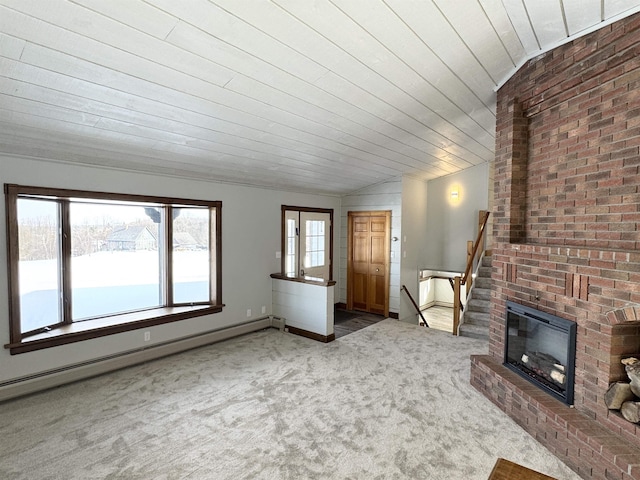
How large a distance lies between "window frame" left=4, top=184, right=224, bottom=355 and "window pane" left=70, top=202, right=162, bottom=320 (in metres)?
0.09

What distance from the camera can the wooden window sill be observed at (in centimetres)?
329

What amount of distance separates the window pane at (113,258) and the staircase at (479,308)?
4.63 meters

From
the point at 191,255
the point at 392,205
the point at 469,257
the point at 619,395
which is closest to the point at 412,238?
the point at 392,205

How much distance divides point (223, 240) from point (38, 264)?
82.5 inches

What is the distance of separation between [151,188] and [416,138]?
3.37 metres

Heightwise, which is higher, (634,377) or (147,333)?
(634,377)

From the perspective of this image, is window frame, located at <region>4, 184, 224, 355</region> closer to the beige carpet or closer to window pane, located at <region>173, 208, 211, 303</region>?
window pane, located at <region>173, 208, 211, 303</region>

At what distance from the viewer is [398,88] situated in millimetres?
2924

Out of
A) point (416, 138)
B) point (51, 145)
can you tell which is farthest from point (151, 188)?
point (416, 138)

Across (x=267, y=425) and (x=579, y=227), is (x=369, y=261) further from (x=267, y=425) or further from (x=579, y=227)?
(x=267, y=425)

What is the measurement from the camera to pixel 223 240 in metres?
4.90

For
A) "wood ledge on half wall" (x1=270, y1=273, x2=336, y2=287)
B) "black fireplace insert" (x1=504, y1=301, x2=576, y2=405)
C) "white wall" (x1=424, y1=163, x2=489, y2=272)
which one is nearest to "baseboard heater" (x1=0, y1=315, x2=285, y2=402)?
"wood ledge on half wall" (x1=270, y1=273, x2=336, y2=287)

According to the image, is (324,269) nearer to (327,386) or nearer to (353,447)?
(327,386)

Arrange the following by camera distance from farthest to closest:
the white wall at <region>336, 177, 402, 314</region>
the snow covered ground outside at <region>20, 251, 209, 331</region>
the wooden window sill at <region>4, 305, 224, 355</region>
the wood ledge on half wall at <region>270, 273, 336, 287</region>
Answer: the white wall at <region>336, 177, 402, 314</region>
the wood ledge on half wall at <region>270, 273, 336, 287</region>
the snow covered ground outside at <region>20, 251, 209, 331</region>
the wooden window sill at <region>4, 305, 224, 355</region>
